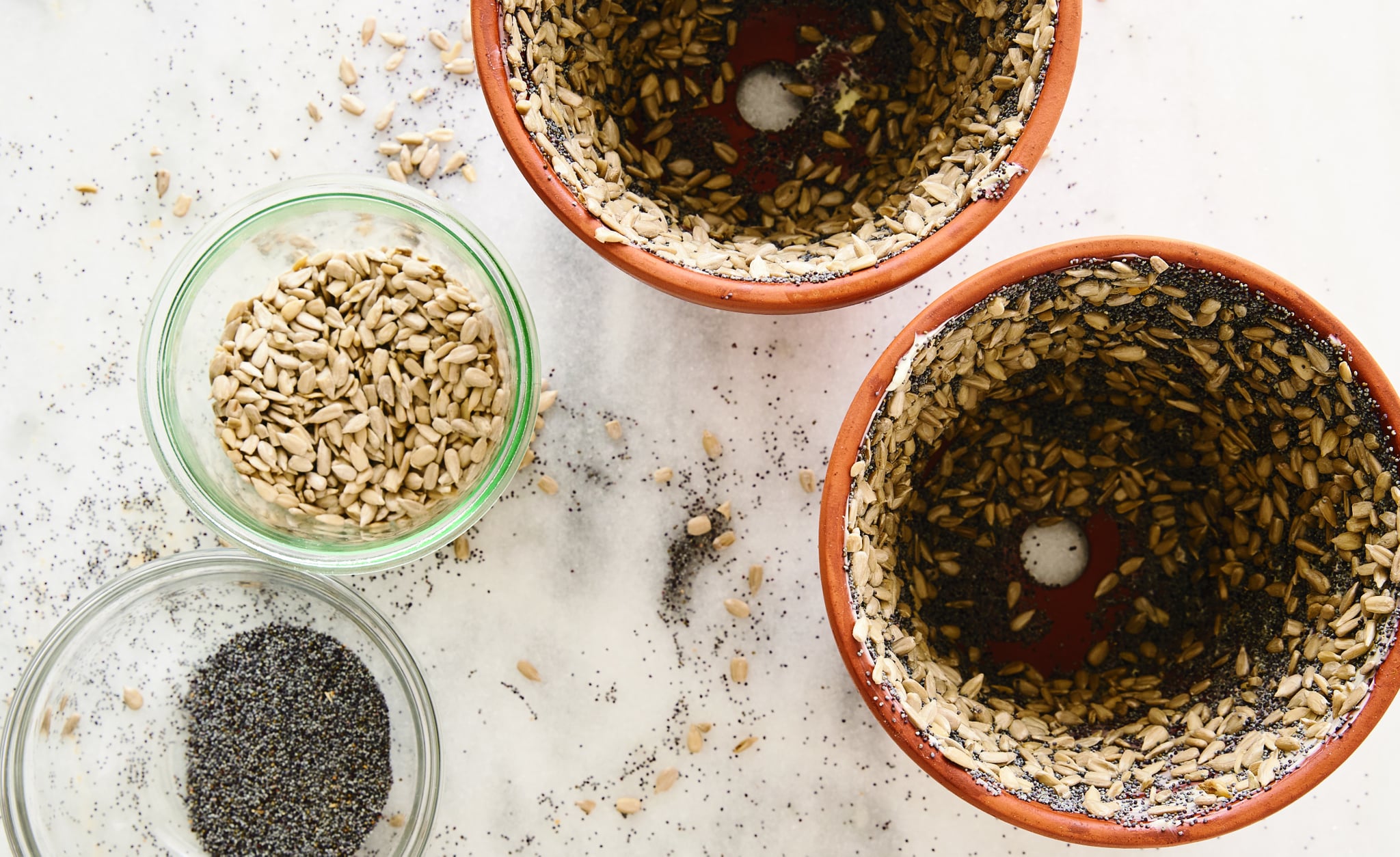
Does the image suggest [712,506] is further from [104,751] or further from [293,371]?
[104,751]

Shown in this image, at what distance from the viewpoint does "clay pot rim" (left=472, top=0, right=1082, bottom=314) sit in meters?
0.95

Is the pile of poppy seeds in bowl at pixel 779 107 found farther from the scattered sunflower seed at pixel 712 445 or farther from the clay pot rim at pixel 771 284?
the scattered sunflower seed at pixel 712 445

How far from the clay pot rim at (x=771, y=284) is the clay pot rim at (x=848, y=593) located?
49mm

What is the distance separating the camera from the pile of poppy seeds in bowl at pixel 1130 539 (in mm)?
985

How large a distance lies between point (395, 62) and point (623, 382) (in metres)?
0.49

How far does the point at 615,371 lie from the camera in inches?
48.9

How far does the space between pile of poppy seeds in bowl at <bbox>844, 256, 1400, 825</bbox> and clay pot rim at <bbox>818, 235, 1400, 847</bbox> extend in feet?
0.05

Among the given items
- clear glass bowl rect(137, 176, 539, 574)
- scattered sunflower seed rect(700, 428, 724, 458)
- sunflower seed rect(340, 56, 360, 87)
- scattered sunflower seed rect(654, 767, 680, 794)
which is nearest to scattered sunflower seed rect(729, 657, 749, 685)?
scattered sunflower seed rect(654, 767, 680, 794)

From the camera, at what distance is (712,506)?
4.07ft

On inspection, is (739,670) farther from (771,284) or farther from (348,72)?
(348,72)

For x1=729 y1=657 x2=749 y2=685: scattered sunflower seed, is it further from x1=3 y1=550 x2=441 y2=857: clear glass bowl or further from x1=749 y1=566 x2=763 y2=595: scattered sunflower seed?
x1=3 y1=550 x2=441 y2=857: clear glass bowl

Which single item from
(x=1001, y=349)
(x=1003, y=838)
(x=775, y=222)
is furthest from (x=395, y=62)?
(x=1003, y=838)

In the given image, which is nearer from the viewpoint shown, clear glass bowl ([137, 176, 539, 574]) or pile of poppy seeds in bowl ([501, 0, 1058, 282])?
pile of poppy seeds in bowl ([501, 0, 1058, 282])

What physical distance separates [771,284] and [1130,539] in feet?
1.94
